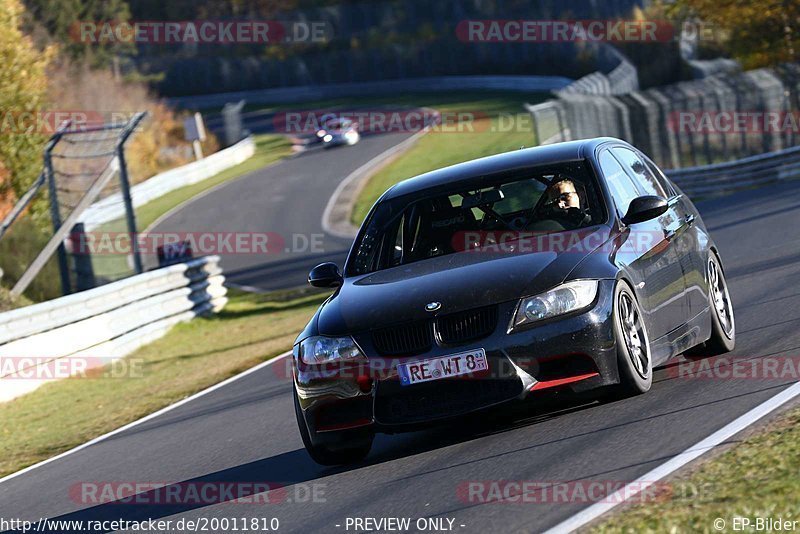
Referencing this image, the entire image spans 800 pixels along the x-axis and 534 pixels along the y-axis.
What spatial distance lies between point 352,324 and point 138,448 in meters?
3.80

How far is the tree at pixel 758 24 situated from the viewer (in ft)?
135

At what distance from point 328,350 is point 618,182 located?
2.44 metres

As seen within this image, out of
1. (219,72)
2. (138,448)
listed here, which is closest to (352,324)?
(138,448)

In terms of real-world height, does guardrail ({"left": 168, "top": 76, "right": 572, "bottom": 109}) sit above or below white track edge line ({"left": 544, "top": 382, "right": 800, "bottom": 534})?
below

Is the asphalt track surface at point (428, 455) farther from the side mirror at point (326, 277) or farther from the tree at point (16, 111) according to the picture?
the tree at point (16, 111)

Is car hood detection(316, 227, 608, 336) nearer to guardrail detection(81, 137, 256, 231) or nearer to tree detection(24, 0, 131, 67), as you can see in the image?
guardrail detection(81, 137, 256, 231)

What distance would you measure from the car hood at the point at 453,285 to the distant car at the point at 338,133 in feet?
173

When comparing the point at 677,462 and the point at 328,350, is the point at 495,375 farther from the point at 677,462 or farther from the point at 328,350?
the point at 677,462

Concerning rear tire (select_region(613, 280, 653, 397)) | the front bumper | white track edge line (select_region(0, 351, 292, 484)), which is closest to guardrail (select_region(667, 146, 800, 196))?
white track edge line (select_region(0, 351, 292, 484))

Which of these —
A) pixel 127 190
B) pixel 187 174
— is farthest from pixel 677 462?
pixel 187 174

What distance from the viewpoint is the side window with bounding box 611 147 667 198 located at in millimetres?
9352

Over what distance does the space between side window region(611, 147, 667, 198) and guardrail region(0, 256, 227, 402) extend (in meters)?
8.54

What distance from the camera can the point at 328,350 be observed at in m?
7.61

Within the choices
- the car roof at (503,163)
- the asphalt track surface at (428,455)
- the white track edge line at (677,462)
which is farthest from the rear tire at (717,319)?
the white track edge line at (677,462)
